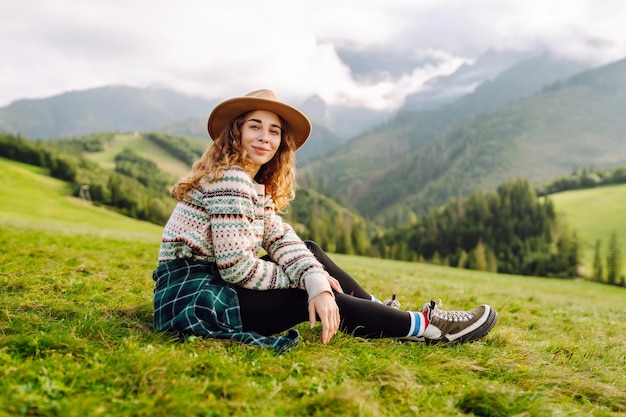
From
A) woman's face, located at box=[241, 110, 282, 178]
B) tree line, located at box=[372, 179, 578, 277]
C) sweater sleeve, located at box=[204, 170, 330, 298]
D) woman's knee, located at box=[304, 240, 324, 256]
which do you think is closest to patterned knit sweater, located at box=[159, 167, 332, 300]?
sweater sleeve, located at box=[204, 170, 330, 298]

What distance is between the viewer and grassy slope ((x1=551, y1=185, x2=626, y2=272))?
331 feet

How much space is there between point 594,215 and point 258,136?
13614 centimetres

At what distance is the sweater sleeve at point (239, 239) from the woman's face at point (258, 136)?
1.89 ft

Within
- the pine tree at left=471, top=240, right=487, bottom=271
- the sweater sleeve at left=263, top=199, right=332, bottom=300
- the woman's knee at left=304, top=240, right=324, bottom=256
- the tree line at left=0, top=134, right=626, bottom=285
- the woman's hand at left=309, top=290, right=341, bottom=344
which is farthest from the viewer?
the tree line at left=0, top=134, right=626, bottom=285

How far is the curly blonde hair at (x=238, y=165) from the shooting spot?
16.0ft

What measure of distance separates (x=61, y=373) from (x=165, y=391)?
91cm

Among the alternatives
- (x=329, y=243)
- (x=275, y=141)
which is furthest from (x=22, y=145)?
(x=275, y=141)

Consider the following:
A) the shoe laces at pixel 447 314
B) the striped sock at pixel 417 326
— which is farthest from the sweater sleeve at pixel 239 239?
the shoe laces at pixel 447 314

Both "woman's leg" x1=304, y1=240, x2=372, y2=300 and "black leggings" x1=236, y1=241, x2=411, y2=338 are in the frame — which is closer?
"black leggings" x1=236, y1=241, x2=411, y2=338

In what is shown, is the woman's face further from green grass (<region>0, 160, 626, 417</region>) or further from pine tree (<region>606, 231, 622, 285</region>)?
pine tree (<region>606, 231, 622, 285</region>)

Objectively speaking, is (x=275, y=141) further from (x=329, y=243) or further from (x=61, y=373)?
(x=329, y=243)

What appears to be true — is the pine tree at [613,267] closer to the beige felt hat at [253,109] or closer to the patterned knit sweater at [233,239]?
the beige felt hat at [253,109]

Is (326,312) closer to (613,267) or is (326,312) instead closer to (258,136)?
(258,136)

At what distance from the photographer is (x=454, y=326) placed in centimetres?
522
